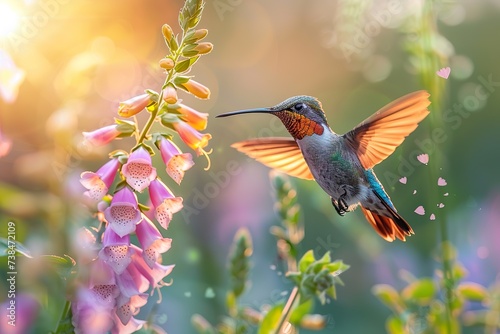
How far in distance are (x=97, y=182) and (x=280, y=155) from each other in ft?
0.85

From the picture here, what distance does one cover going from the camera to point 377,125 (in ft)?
2.55

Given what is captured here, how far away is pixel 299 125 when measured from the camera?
77 cm

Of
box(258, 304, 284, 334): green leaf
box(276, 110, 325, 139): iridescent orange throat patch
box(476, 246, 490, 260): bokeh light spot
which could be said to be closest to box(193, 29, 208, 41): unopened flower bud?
box(276, 110, 325, 139): iridescent orange throat patch

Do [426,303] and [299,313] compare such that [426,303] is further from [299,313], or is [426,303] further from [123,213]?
[123,213]

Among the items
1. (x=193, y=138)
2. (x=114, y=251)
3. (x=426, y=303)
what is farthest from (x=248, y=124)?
(x=114, y=251)

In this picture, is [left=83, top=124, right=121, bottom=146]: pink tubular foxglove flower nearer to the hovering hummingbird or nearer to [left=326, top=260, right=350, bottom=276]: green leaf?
the hovering hummingbird

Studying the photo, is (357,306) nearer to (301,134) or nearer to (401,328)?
(401,328)

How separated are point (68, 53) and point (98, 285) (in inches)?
29.0

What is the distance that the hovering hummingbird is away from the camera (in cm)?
75

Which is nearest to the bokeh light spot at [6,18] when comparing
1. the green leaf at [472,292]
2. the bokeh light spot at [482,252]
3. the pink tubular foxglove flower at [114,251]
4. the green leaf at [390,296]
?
the pink tubular foxglove flower at [114,251]

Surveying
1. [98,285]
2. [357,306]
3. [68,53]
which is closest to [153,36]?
[68,53]

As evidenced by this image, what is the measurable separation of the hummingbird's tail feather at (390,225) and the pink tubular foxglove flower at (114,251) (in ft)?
0.92

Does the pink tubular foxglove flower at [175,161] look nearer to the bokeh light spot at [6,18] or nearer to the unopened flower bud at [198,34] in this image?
the unopened flower bud at [198,34]

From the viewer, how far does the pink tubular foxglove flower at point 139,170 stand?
685 mm
